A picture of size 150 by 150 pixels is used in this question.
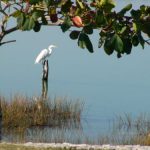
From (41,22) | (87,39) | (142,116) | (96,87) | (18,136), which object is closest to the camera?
(87,39)

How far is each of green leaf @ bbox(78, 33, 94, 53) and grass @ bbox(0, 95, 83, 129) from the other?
11.4 m

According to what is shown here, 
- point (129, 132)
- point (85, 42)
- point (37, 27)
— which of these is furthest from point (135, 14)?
point (129, 132)

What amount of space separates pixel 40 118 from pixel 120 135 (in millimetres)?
2677

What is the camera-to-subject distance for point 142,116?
17.4 meters

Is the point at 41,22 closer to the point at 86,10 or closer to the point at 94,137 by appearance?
the point at 86,10

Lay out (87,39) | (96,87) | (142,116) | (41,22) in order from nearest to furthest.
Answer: (87,39)
(41,22)
(142,116)
(96,87)

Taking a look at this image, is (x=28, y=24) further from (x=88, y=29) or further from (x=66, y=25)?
(x=88, y=29)

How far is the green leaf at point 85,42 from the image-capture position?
208 inches

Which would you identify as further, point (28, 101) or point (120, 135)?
point (28, 101)

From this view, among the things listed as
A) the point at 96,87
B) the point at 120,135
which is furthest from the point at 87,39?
the point at 96,87

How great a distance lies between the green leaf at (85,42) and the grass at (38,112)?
11.4 metres

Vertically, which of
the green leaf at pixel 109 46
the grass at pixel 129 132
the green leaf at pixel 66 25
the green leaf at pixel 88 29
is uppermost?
the green leaf at pixel 66 25

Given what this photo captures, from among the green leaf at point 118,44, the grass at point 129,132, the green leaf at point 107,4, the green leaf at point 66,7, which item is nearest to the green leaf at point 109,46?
the green leaf at point 118,44

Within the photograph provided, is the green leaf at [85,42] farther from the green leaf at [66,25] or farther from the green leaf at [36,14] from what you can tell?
the green leaf at [36,14]
